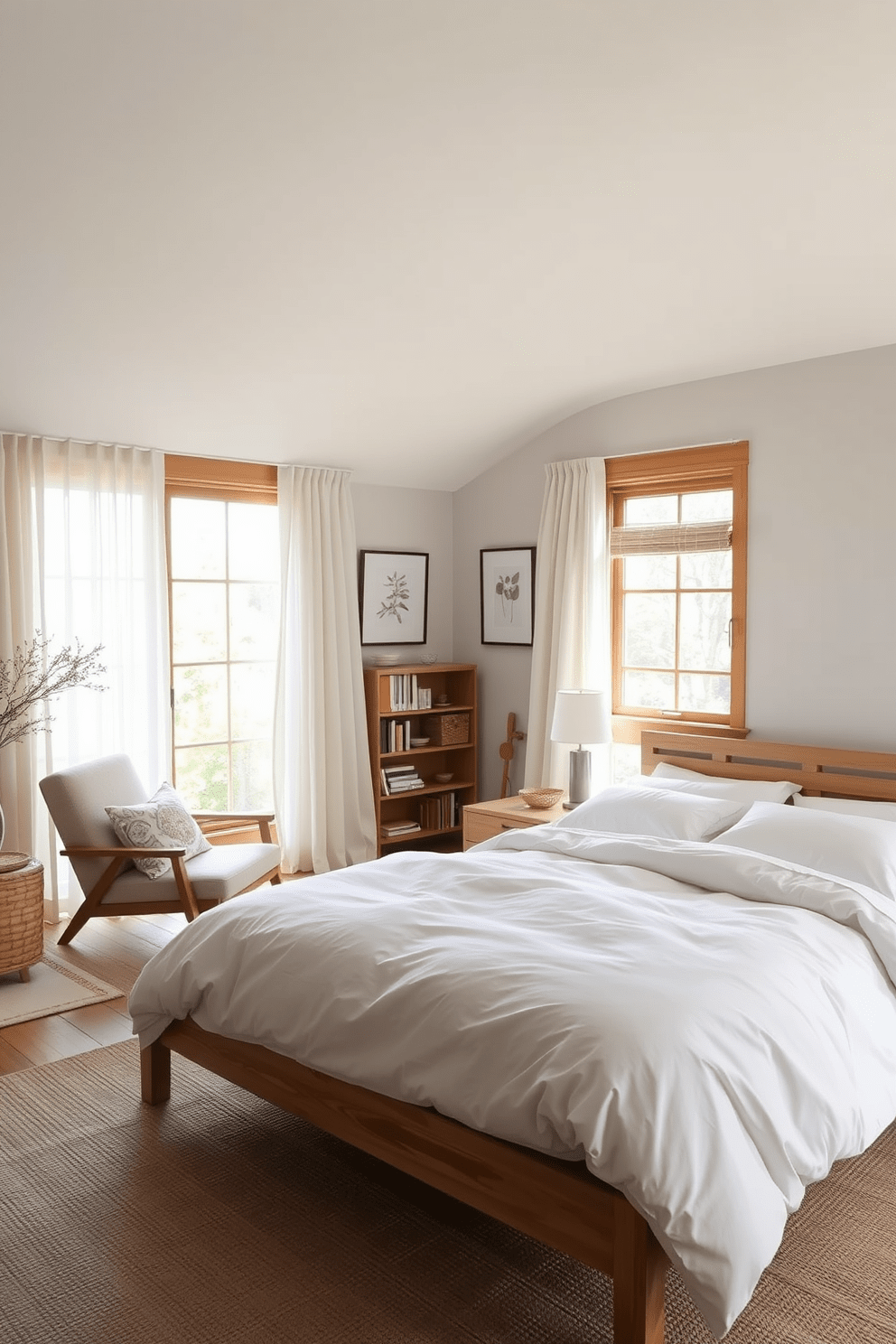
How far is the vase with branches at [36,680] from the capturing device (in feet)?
14.6

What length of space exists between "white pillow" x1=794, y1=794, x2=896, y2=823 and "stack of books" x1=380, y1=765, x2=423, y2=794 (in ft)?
7.53

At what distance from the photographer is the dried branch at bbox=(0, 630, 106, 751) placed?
4.44 meters

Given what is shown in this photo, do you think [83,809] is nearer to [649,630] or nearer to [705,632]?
[649,630]

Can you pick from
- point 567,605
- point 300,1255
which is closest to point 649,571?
point 567,605

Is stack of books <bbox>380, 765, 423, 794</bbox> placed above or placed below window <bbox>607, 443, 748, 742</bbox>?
below

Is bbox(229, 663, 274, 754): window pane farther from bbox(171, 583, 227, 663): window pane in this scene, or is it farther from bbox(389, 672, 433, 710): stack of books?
bbox(389, 672, 433, 710): stack of books

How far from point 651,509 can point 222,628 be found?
2275 millimetres

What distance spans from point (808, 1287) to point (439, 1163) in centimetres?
83

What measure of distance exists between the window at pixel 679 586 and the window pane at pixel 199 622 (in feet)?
6.71

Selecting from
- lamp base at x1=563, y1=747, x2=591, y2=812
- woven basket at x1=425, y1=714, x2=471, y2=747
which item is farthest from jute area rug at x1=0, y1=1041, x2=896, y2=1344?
woven basket at x1=425, y1=714, x2=471, y2=747

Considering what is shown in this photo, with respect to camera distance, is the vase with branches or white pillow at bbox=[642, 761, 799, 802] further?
the vase with branches

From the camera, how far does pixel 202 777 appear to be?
5344 mm

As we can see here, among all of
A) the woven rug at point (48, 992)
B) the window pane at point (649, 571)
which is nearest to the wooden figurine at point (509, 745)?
the window pane at point (649, 571)

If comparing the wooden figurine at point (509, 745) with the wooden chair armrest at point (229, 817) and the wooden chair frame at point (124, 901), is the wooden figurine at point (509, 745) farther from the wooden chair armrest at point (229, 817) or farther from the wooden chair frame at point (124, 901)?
the wooden chair frame at point (124, 901)
